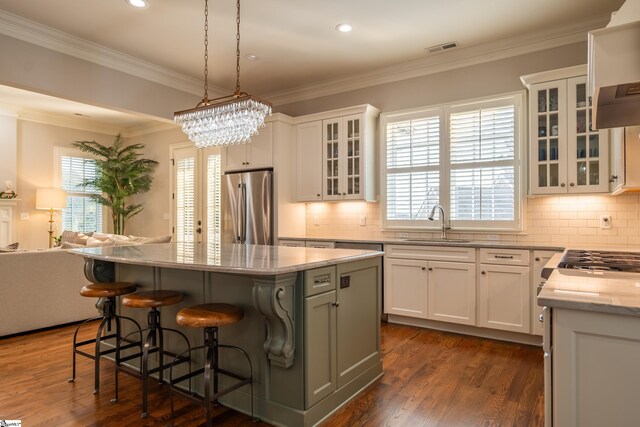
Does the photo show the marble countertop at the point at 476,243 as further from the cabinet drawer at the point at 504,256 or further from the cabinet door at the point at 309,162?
the cabinet door at the point at 309,162

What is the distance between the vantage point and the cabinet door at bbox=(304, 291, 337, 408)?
220cm

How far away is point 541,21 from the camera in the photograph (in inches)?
143

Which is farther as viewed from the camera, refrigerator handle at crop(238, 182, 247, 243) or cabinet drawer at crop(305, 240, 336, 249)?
refrigerator handle at crop(238, 182, 247, 243)

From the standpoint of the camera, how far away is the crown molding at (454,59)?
12.4ft

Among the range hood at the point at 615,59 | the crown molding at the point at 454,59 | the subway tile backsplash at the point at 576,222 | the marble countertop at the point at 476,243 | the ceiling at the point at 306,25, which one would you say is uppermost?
the ceiling at the point at 306,25

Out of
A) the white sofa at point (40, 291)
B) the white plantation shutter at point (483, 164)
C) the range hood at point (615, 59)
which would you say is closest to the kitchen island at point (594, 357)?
the range hood at point (615, 59)

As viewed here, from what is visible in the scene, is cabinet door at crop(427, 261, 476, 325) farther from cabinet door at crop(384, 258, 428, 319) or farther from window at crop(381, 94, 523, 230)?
window at crop(381, 94, 523, 230)

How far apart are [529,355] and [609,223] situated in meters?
1.45

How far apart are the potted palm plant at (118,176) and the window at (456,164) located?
16.4ft

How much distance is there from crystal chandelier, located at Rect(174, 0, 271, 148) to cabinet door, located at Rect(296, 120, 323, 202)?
5.87 ft

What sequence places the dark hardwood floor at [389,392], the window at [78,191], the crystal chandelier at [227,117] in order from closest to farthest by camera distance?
1. the dark hardwood floor at [389,392]
2. the crystal chandelier at [227,117]
3. the window at [78,191]

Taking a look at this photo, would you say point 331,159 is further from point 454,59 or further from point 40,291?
point 40,291

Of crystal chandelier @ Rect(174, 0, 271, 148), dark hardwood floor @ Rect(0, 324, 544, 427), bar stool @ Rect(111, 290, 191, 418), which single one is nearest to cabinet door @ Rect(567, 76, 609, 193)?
dark hardwood floor @ Rect(0, 324, 544, 427)

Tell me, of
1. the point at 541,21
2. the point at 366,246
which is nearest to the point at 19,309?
the point at 366,246
